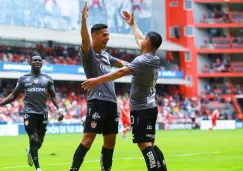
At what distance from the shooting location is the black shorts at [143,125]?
11.5m

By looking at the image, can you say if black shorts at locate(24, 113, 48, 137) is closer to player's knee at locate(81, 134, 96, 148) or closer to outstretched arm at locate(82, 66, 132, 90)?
player's knee at locate(81, 134, 96, 148)

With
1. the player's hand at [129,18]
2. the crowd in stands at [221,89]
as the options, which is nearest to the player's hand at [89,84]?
the player's hand at [129,18]

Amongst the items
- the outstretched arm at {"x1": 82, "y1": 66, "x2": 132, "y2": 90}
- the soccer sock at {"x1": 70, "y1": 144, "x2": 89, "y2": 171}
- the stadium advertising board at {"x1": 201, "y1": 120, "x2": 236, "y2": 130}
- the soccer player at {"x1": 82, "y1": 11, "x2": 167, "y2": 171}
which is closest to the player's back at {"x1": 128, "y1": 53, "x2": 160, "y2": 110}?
the soccer player at {"x1": 82, "y1": 11, "x2": 167, "y2": 171}

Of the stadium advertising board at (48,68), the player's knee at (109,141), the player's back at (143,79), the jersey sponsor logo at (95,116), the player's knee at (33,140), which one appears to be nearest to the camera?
the player's back at (143,79)

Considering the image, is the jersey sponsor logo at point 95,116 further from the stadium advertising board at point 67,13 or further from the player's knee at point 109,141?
the stadium advertising board at point 67,13

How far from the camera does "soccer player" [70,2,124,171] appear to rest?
11789 mm

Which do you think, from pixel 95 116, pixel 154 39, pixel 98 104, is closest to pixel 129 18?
pixel 154 39

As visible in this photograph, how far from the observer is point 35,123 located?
48.4ft

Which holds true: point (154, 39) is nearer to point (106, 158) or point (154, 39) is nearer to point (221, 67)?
point (106, 158)

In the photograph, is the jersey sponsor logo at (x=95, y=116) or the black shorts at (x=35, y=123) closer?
the jersey sponsor logo at (x=95, y=116)

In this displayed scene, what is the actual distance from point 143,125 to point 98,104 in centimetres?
101

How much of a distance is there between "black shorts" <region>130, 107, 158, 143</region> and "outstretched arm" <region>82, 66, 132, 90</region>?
1.13 m

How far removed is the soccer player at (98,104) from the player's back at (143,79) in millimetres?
626

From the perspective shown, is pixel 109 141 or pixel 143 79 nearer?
pixel 143 79
